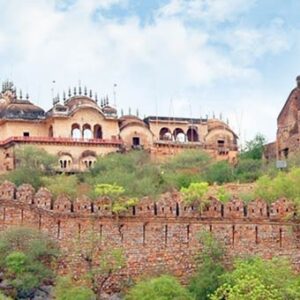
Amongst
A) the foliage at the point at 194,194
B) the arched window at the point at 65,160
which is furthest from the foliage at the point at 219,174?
the foliage at the point at 194,194

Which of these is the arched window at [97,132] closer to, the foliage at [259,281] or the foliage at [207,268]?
the foliage at [207,268]

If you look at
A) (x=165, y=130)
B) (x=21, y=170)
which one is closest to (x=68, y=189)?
(x=21, y=170)

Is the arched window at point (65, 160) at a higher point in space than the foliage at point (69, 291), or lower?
higher

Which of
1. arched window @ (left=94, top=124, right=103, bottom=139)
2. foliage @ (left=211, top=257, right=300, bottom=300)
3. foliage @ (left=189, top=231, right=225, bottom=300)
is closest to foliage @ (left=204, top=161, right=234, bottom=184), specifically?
arched window @ (left=94, top=124, right=103, bottom=139)

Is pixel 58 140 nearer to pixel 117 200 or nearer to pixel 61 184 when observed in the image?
pixel 61 184

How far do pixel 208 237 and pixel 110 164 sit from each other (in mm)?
16646

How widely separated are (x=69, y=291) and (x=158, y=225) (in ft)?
11.1

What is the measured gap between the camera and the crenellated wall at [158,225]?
856 inches

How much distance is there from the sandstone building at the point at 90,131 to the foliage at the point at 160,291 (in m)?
20.8

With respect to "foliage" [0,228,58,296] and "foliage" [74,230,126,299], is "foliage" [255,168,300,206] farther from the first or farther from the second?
"foliage" [0,228,58,296]

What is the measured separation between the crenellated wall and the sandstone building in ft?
61.4

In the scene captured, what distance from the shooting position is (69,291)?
19984mm

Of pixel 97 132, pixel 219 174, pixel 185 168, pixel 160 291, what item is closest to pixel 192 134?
pixel 97 132

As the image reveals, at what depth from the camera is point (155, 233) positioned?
2239 cm
